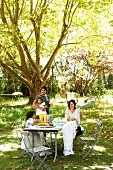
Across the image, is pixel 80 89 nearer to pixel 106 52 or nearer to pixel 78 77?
pixel 78 77

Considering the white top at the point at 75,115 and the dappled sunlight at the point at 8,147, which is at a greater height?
the white top at the point at 75,115

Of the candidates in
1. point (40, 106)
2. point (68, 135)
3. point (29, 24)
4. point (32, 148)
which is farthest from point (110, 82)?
point (32, 148)

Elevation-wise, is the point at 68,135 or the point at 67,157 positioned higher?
the point at 68,135

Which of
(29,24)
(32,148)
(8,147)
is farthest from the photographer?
(29,24)

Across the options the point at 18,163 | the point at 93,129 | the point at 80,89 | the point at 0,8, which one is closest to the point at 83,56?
the point at 80,89

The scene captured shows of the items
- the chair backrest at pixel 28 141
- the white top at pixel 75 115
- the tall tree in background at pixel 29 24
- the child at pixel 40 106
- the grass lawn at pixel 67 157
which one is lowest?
the grass lawn at pixel 67 157

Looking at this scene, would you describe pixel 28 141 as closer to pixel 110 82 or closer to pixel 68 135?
pixel 68 135

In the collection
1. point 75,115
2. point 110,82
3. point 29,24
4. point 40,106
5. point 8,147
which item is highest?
point 29,24

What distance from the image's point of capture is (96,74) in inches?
916

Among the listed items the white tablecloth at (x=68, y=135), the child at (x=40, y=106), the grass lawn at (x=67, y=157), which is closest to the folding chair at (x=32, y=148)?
the grass lawn at (x=67, y=157)

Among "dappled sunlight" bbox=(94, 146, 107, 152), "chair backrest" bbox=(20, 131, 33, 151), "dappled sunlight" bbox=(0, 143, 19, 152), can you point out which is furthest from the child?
"dappled sunlight" bbox=(94, 146, 107, 152)

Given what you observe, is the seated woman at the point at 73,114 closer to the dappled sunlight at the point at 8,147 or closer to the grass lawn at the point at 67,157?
the grass lawn at the point at 67,157

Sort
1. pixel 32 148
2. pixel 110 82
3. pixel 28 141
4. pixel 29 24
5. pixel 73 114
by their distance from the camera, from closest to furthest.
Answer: pixel 32 148
pixel 28 141
pixel 73 114
pixel 29 24
pixel 110 82

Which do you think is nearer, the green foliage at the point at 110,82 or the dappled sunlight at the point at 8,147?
the dappled sunlight at the point at 8,147
